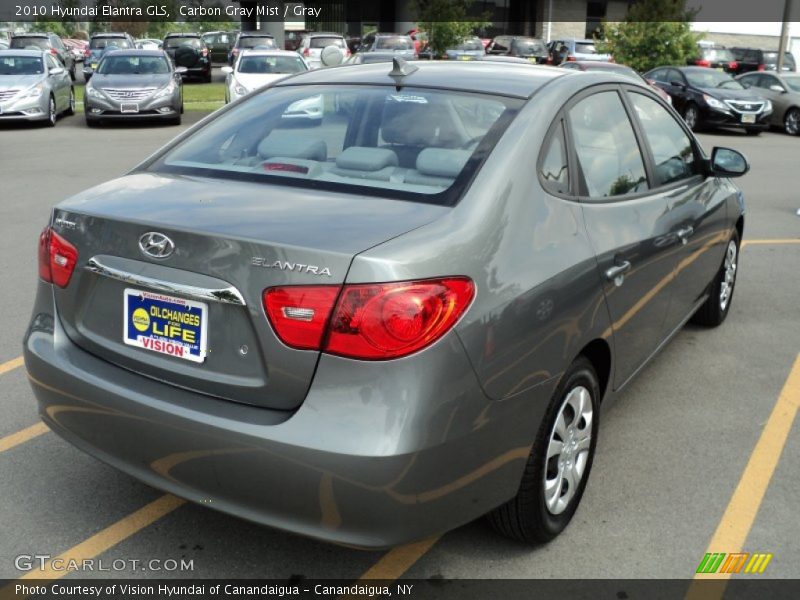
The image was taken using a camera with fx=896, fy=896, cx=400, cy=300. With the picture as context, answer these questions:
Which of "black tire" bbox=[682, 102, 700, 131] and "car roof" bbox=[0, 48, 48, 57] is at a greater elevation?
"car roof" bbox=[0, 48, 48, 57]

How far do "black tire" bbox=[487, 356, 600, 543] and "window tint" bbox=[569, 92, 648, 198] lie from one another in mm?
757

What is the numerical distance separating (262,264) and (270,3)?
42253 mm

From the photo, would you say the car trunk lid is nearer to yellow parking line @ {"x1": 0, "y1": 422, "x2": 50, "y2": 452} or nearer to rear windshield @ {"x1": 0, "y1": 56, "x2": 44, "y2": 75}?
yellow parking line @ {"x1": 0, "y1": 422, "x2": 50, "y2": 452}

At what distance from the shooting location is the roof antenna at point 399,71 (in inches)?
147

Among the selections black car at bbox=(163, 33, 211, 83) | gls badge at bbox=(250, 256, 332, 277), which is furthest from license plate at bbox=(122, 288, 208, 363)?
black car at bbox=(163, 33, 211, 83)

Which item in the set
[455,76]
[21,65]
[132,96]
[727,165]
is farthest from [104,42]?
[455,76]

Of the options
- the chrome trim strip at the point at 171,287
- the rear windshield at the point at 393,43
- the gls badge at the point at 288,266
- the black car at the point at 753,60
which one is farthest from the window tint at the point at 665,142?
the black car at the point at 753,60

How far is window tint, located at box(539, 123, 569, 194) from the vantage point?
317 cm

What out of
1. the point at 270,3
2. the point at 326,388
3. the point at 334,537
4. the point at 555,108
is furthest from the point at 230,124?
the point at 270,3

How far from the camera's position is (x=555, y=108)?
3379 mm

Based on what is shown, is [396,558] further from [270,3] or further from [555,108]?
[270,3]

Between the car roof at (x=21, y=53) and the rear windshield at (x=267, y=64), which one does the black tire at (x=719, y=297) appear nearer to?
the rear windshield at (x=267, y=64)

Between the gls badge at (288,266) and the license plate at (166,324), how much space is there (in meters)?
0.23

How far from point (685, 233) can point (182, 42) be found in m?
34.2
